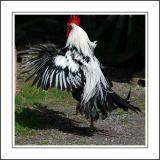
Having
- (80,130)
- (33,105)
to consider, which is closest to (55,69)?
(80,130)

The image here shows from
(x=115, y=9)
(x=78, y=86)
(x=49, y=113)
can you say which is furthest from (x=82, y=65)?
(x=49, y=113)

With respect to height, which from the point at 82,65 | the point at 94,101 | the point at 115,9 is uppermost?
the point at 115,9

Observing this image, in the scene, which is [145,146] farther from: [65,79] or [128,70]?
[128,70]

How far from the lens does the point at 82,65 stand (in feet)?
26.7

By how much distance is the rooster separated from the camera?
8031 mm

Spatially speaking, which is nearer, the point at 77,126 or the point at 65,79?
the point at 65,79

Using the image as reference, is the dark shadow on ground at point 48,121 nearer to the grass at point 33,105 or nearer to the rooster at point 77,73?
the grass at point 33,105

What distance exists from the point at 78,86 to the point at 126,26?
6315 millimetres

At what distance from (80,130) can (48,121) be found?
0.65 m

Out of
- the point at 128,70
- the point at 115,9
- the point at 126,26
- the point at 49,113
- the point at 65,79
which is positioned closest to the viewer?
the point at 65,79

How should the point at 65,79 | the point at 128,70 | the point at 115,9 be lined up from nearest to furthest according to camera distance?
the point at 65,79 → the point at 115,9 → the point at 128,70

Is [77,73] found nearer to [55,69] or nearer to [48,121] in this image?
[55,69]

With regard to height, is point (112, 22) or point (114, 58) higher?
point (112, 22)

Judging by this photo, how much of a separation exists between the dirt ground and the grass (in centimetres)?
2
